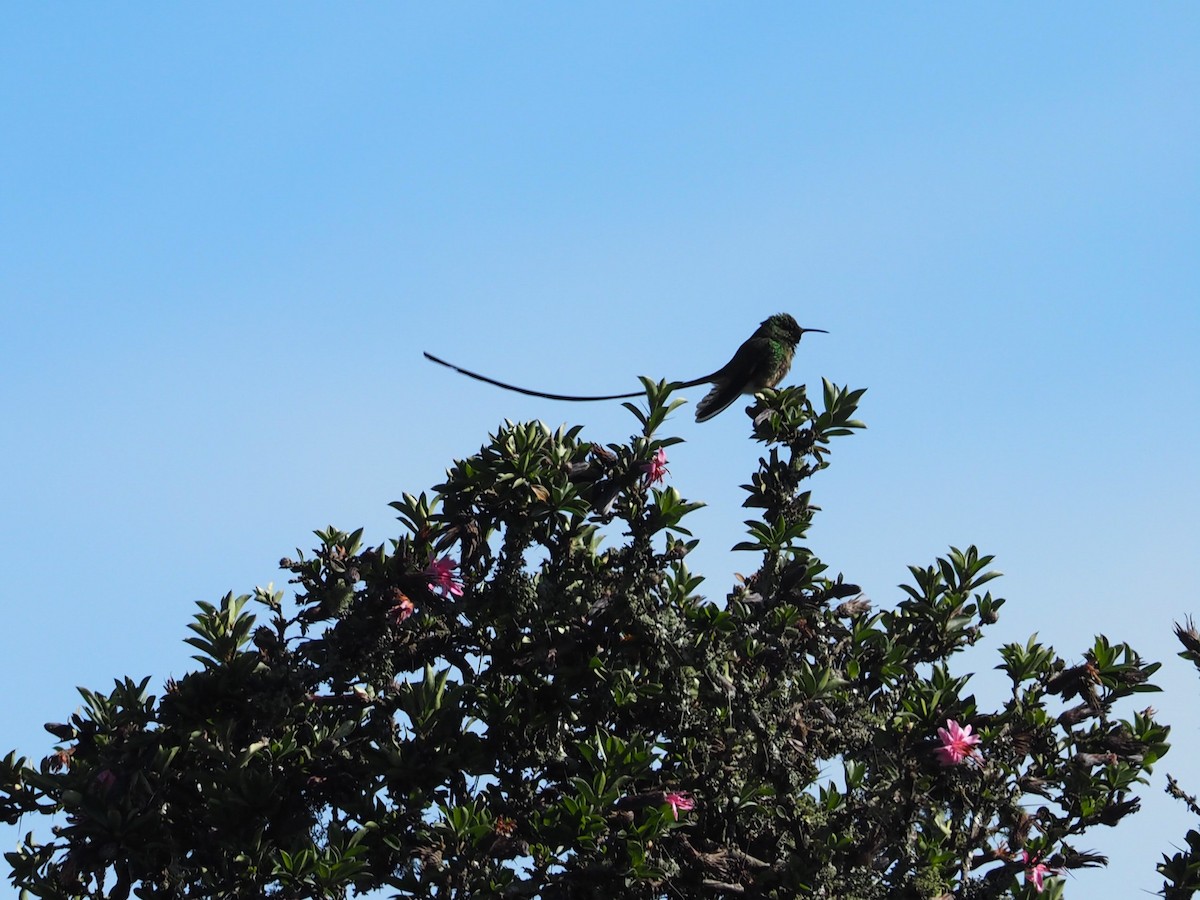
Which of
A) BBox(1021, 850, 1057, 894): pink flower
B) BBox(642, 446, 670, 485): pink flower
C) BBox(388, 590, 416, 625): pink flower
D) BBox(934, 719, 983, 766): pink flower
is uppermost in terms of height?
BBox(642, 446, 670, 485): pink flower

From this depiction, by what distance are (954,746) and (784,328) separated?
2691 millimetres

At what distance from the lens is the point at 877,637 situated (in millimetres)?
6512

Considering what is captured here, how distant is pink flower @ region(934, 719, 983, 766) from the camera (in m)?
5.83

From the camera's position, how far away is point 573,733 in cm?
610

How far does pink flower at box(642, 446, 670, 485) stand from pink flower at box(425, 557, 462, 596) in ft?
3.08

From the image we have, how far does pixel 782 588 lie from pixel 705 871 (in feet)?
4.19

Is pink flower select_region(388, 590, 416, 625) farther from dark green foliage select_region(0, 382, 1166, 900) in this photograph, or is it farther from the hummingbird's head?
the hummingbird's head

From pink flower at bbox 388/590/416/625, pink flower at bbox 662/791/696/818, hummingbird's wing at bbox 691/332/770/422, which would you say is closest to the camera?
pink flower at bbox 662/791/696/818

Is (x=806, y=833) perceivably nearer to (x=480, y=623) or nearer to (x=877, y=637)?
(x=877, y=637)

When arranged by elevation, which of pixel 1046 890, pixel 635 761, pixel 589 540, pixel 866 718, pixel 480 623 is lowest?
pixel 1046 890

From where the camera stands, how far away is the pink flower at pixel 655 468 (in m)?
6.12

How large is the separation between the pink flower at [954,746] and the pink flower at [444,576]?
2.16 metres

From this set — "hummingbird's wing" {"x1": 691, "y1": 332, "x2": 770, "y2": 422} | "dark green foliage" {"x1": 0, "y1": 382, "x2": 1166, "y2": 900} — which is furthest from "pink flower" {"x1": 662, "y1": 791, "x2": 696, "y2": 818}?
"hummingbird's wing" {"x1": 691, "y1": 332, "x2": 770, "y2": 422}

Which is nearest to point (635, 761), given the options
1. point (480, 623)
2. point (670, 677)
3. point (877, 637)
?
point (670, 677)
